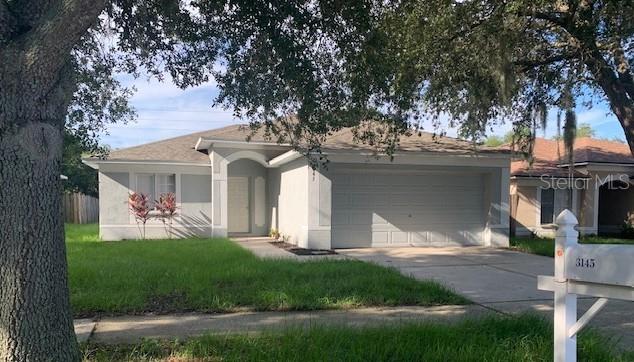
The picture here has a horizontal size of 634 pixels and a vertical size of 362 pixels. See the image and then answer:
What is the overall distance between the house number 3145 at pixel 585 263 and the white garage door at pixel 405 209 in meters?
11.3

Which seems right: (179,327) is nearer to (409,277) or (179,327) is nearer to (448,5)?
(409,277)

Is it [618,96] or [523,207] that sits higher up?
[618,96]

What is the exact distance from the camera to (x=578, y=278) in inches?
125

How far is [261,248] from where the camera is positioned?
45.9ft

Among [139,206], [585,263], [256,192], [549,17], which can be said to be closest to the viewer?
[585,263]

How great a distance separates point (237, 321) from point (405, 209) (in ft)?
32.5

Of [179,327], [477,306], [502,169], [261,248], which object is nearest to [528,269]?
[477,306]

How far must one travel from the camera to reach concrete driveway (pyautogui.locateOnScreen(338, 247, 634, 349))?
262 inches

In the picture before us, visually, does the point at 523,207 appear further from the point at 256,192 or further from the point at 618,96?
the point at 256,192

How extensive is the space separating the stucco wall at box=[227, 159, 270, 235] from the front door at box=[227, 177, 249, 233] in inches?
5.9

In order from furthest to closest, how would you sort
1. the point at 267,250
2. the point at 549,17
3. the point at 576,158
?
1. the point at 576,158
2. the point at 267,250
3. the point at 549,17

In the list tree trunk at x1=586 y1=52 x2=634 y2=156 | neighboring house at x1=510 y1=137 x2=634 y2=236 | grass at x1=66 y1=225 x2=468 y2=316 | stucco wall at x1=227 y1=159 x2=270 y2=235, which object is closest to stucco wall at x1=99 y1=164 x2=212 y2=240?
stucco wall at x1=227 y1=159 x2=270 y2=235

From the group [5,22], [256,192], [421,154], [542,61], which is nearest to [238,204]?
[256,192]

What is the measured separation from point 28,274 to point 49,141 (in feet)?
3.14
